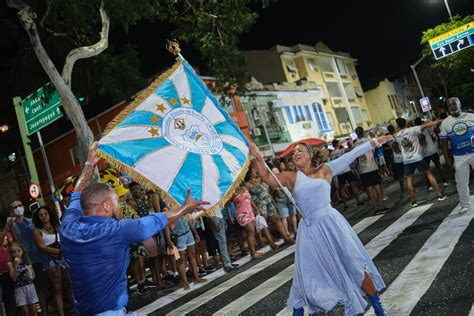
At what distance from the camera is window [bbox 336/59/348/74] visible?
167ft

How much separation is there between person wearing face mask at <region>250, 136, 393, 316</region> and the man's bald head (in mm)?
1835

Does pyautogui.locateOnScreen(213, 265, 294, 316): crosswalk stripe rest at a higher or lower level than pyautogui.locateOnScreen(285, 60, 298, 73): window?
lower

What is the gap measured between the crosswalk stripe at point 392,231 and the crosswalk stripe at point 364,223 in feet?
2.26

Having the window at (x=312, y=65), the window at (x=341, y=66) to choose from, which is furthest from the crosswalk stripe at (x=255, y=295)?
the window at (x=341, y=66)

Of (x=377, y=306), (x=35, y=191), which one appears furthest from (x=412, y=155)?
(x=35, y=191)

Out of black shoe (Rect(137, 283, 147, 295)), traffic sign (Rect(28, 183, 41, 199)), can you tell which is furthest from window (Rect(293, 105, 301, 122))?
black shoe (Rect(137, 283, 147, 295))

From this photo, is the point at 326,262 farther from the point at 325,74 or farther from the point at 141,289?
the point at 325,74

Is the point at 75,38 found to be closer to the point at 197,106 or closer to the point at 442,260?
the point at 197,106

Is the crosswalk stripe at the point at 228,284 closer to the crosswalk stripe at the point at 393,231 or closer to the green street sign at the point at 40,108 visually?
the crosswalk stripe at the point at 393,231

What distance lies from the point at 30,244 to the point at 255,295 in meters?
4.41

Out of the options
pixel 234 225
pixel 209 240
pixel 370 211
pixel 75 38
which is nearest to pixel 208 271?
pixel 209 240

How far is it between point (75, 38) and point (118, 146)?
34.3ft

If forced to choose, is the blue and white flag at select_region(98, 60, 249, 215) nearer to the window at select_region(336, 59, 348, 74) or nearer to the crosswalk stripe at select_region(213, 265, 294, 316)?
the crosswalk stripe at select_region(213, 265, 294, 316)

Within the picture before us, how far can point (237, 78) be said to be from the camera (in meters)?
14.3
